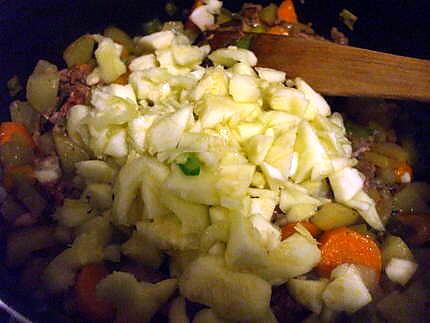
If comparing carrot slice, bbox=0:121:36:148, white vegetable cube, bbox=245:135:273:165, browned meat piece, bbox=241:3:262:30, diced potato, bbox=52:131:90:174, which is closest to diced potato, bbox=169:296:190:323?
white vegetable cube, bbox=245:135:273:165

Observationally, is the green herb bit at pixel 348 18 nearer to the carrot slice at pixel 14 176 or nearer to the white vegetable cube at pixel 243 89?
the white vegetable cube at pixel 243 89

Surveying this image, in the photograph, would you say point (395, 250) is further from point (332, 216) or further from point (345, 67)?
point (345, 67)

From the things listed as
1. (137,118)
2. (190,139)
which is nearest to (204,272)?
(190,139)

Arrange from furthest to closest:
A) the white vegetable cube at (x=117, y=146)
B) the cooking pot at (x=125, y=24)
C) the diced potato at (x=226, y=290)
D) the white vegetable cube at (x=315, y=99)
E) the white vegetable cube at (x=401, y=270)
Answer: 1. the white vegetable cube at (x=315, y=99)
2. the cooking pot at (x=125, y=24)
3. the white vegetable cube at (x=117, y=146)
4. the white vegetable cube at (x=401, y=270)
5. the diced potato at (x=226, y=290)

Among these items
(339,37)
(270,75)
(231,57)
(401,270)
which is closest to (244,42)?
(231,57)

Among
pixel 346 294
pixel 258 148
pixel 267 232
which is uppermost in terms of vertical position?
pixel 258 148

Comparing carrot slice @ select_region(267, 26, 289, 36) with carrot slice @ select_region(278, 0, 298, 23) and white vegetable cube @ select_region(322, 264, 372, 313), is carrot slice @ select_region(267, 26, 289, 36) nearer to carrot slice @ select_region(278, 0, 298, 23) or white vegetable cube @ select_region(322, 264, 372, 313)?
carrot slice @ select_region(278, 0, 298, 23)

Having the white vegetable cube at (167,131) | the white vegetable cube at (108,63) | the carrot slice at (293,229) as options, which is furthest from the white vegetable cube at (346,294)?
the white vegetable cube at (108,63)
